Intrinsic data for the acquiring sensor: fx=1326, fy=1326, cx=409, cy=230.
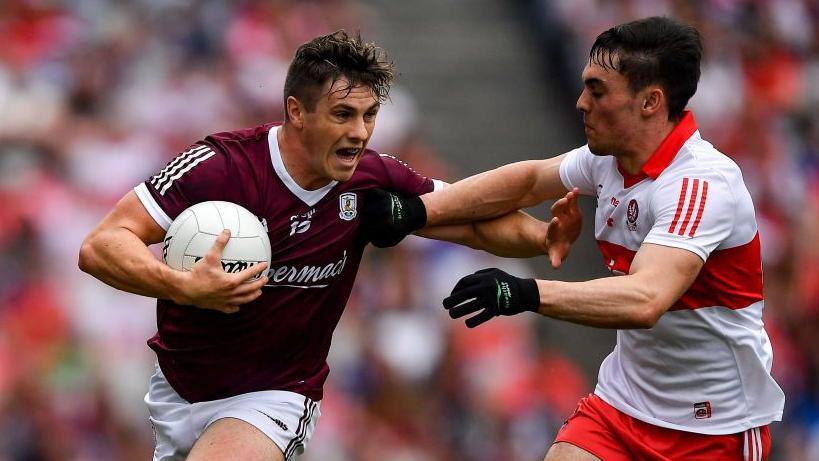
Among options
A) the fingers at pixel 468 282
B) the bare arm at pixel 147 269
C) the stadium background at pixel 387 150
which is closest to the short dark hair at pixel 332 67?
the bare arm at pixel 147 269

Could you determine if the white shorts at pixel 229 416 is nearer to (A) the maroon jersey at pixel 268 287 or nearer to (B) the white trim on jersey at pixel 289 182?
(A) the maroon jersey at pixel 268 287

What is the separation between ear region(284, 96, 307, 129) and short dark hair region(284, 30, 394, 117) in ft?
0.08

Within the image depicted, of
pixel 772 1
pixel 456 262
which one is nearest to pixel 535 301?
pixel 456 262

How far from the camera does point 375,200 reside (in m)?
6.19

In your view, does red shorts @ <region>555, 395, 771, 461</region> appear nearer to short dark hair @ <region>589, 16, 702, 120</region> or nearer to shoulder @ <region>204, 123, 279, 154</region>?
short dark hair @ <region>589, 16, 702, 120</region>

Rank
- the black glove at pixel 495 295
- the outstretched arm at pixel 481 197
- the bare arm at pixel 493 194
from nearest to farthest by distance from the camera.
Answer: the black glove at pixel 495 295
the outstretched arm at pixel 481 197
the bare arm at pixel 493 194

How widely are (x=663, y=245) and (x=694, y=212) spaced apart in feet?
0.63

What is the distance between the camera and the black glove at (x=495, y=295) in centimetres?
514

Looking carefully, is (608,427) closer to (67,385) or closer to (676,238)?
(676,238)

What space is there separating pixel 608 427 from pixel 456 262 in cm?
496

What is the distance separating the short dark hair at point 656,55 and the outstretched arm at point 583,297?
831 millimetres

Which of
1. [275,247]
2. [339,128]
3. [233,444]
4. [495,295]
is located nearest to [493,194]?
[339,128]

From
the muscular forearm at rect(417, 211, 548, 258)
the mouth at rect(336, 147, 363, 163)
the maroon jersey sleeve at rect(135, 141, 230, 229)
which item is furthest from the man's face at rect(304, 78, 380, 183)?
the muscular forearm at rect(417, 211, 548, 258)

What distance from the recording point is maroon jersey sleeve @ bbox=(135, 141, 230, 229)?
564 centimetres
